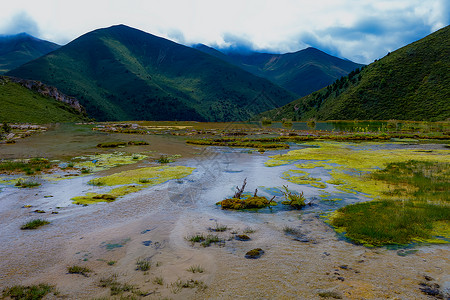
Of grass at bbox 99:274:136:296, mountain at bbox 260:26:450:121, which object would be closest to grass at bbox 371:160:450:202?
grass at bbox 99:274:136:296

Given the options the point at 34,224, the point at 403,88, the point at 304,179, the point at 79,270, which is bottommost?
the point at 34,224

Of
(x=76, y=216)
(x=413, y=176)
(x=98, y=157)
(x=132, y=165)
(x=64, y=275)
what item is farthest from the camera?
(x=98, y=157)

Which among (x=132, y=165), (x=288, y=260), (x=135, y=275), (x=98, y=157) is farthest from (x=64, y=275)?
(x=98, y=157)

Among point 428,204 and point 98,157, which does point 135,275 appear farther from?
point 98,157

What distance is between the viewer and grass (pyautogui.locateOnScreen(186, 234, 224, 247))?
34.2 feet

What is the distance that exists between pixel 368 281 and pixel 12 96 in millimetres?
160780

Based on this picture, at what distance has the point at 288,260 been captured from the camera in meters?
8.99

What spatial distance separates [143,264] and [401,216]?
12.0 m

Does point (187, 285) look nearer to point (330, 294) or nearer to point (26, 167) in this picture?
point (330, 294)

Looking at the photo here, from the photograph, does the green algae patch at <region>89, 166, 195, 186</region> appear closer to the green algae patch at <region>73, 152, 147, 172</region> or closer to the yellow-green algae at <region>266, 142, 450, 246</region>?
the green algae patch at <region>73, 152, 147, 172</region>

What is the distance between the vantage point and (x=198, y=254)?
9.50m

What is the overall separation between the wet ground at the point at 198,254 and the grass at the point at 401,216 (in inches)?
32.5

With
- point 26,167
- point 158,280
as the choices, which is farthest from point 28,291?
point 26,167

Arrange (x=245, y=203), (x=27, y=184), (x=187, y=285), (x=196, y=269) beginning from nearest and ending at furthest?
1. (x=187, y=285)
2. (x=196, y=269)
3. (x=245, y=203)
4. (x=27, y=184)
